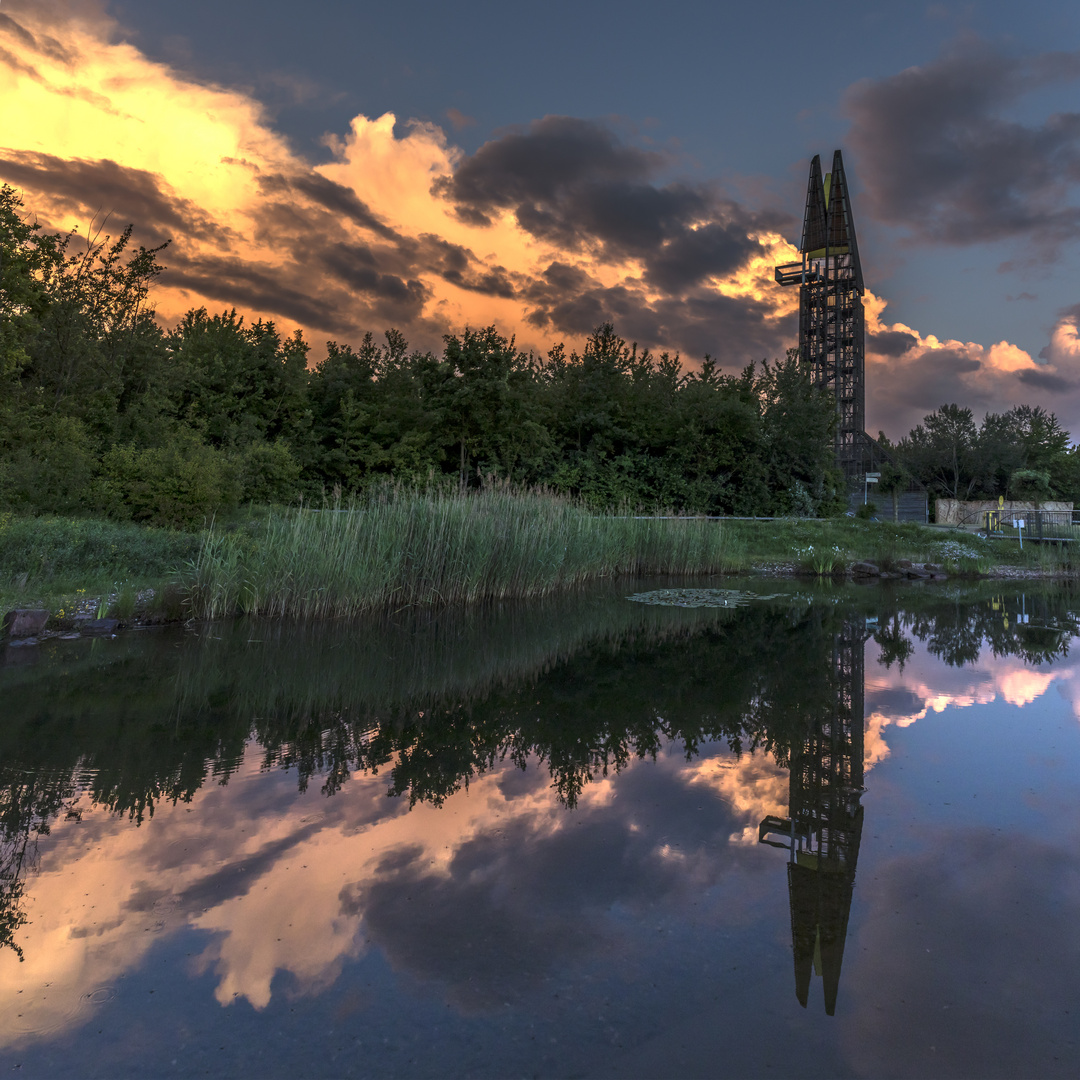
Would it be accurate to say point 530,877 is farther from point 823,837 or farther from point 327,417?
point 327,417

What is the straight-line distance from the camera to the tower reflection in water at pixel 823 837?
8.18ft

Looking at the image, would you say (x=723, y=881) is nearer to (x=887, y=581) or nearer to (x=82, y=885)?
(x=82, y=885)

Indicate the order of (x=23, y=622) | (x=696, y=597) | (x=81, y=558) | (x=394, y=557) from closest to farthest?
(x=23, y=622)
(x=81, y=558)
(x=394, y=557)
(x=696, y=597)

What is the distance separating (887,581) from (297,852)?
58.1ft

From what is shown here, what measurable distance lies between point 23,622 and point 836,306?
5687 cm

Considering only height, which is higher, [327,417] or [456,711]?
[327,417]

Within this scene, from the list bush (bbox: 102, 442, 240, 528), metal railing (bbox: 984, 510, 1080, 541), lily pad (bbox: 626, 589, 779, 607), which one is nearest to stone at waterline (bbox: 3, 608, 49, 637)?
bush (bbox: 102, 442, 240, 528)

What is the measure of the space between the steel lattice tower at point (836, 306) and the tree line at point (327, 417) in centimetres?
2884

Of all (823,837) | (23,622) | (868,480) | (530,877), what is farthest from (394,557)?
(868,480)

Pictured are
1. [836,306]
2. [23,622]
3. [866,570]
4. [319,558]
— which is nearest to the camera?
[23,622]

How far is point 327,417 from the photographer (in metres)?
23.6

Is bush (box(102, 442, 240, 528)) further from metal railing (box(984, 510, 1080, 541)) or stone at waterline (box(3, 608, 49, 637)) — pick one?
metal railing (box(984, 510, 1080, 541))

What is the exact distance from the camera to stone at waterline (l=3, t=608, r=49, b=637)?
7688 mm

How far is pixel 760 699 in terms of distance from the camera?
242 inches
